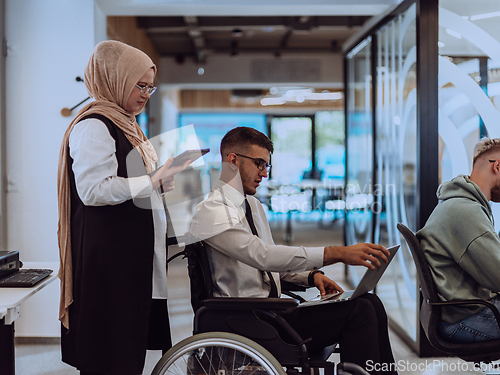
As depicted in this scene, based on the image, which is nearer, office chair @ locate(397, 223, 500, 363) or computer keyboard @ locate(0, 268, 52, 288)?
computer keyboard @ locate(0, 268, 52, 288)

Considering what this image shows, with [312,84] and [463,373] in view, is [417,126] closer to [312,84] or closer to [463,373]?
[463,373]

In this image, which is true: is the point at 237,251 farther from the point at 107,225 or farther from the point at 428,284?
the point at 428,284

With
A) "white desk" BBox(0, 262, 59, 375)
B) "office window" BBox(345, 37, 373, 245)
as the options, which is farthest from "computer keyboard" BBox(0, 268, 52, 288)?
"office window" BBox(345, 37, 373, 245)

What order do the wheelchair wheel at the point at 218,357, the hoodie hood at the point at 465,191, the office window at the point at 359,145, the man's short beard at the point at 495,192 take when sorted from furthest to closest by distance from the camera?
1. the office window at the point at 359,145
2. the man's short beard at the point at 495,192
3. the hoodie hood at the point at 465,191
4. the wheelchair wheel at the point at 218,357

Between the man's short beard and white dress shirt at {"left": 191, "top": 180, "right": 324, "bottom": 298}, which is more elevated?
the man's short beard

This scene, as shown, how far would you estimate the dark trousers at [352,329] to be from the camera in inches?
57.9

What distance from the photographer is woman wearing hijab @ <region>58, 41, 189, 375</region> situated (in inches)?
56.8

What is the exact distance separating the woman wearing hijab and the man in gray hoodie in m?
1.07

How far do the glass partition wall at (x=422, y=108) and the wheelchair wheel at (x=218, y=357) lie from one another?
1.61 metres

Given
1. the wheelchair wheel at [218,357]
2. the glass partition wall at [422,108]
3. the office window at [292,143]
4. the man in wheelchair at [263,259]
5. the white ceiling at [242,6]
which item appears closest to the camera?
the wheelchair wheel at [218,357]

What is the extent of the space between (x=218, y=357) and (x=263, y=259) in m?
0.35

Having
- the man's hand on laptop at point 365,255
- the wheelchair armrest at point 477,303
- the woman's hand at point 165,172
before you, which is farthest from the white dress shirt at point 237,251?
the wheelchair armrest at point 477,303

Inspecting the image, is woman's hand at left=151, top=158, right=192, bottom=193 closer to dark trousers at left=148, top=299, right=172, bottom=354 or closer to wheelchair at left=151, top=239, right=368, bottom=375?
wheelchair at left=151, top=239, right=368, bottom=375

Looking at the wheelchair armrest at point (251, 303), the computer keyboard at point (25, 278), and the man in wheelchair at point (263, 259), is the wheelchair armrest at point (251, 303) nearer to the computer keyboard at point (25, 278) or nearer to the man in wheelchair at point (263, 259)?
the man in wheelchair at point (263, 259)
